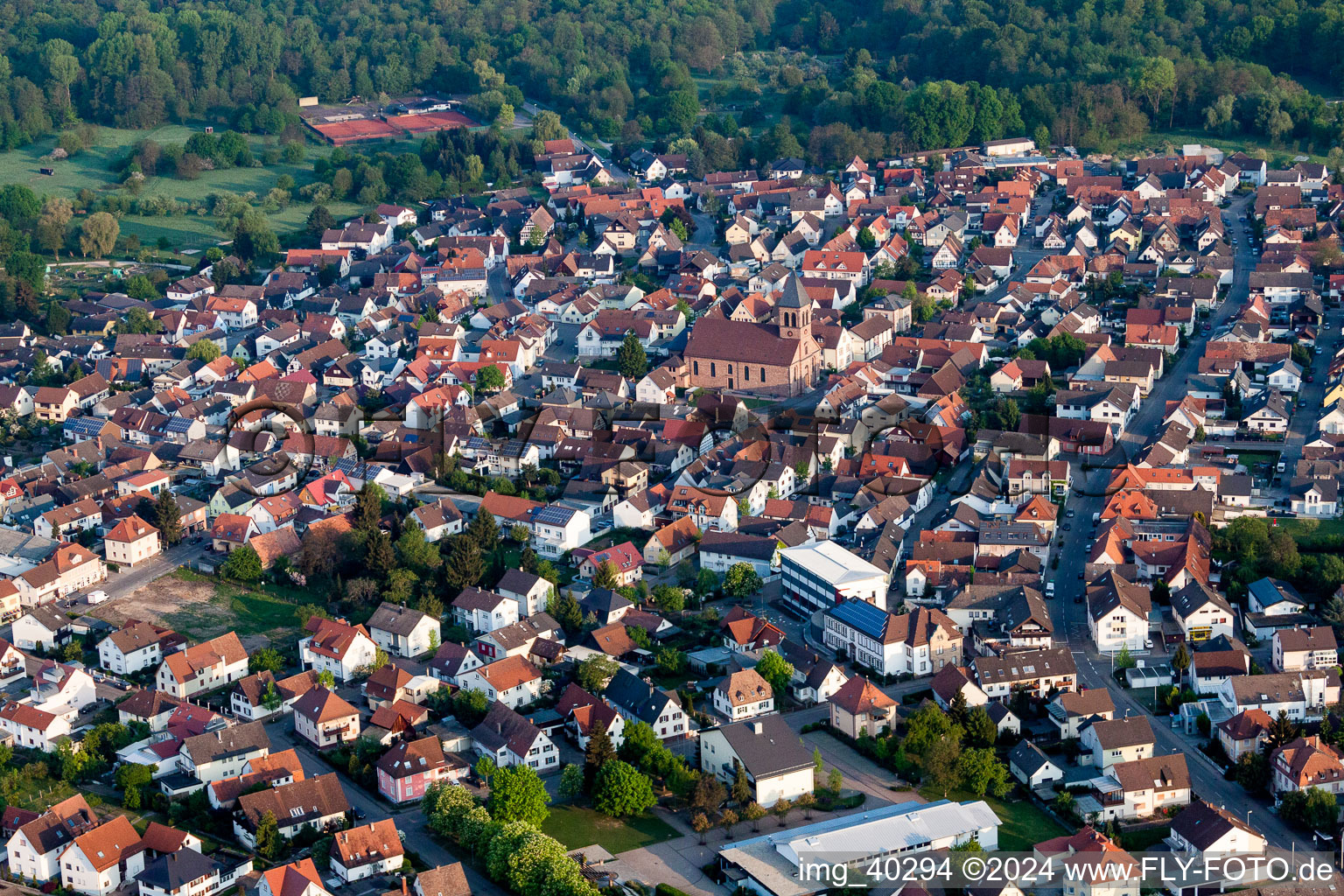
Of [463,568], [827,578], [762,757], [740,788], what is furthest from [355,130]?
[740,788]

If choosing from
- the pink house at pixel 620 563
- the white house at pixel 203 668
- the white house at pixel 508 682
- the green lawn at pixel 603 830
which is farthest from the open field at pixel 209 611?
the green lawn at pixel 603 830

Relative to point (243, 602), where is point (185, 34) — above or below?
above

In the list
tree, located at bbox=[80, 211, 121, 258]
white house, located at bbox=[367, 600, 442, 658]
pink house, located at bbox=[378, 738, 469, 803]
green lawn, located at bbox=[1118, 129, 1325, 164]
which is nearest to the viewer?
pink house, located at bbox=[378, 738, 469, 803]

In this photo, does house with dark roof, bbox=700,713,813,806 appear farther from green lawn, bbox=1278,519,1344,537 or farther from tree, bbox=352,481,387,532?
green lawn, bbox=1278,519,1344,537

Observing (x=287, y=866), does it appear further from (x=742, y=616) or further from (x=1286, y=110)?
(x=1286, y=110)

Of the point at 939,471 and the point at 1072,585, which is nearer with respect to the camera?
the point at 1072,585

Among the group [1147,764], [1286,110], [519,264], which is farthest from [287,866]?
[1286,110]

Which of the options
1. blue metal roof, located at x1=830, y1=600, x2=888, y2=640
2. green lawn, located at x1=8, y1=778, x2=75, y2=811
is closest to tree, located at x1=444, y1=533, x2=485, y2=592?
blue metal roof, located at x1=830, y1=600, x2=888, y2=640
